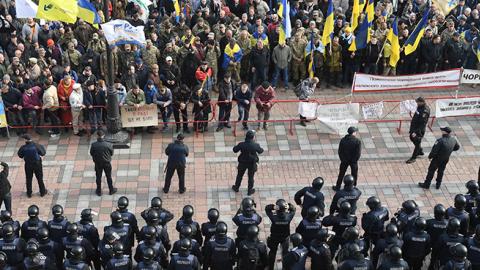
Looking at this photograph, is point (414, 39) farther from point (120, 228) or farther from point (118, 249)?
point (118, 249)

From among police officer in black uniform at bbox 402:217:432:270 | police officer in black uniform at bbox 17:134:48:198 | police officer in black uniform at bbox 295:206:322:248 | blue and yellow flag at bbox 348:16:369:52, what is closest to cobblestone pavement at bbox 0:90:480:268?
police officer in black uniform at bbox 17:134:48:198

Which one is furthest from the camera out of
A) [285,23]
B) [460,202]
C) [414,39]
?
[414,39]

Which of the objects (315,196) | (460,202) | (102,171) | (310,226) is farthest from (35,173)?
(460,202)

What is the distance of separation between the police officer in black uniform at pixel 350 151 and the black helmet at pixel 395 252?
431 cm

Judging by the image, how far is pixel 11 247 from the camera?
11523 mm

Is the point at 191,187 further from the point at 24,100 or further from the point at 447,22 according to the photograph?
the point at 447,22

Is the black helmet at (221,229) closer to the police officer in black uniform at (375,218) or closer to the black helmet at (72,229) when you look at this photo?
the black helmet at (72,229)

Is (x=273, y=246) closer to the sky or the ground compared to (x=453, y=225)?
closer to the ground

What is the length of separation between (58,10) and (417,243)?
9130mm

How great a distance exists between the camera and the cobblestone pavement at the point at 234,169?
15.4 meters

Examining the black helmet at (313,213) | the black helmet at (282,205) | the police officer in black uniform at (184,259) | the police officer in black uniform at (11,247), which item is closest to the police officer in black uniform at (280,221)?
the black helmet at (282,205)

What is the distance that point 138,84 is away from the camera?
1819cm

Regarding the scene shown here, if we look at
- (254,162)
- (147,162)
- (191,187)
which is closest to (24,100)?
(147,162)

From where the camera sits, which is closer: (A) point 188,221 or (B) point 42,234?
(B) point 42,234
